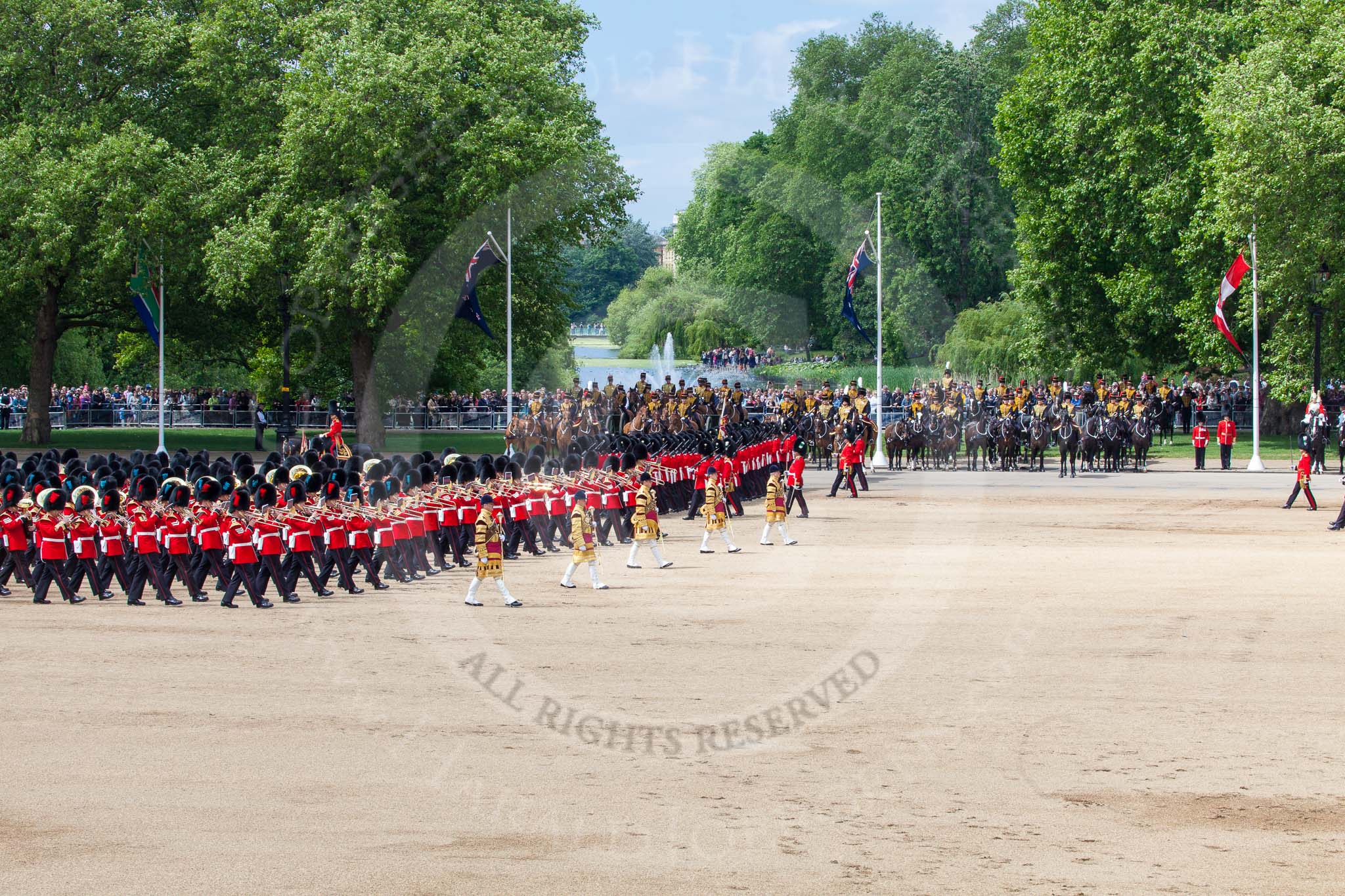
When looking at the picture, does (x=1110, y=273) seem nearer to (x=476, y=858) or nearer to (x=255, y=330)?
(x=255, y=330)

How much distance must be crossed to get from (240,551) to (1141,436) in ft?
92.6

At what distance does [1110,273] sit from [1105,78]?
6826 millimetres

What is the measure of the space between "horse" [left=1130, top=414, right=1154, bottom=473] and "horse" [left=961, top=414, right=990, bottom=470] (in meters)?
3.77

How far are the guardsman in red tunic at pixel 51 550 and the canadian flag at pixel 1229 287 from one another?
99.1ft

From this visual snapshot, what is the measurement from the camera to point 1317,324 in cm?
3950

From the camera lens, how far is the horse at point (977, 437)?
134ft

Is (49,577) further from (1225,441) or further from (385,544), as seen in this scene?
(1225,441)

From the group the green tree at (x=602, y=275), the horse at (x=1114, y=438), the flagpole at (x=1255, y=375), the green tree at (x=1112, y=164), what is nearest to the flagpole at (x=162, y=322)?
the horse at (x=1114, y=438)

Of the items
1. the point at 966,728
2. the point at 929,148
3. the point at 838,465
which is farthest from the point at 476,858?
the point at 929,148

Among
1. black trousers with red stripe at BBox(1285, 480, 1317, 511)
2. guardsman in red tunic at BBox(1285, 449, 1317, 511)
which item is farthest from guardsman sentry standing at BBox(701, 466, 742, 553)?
black trousers with red stripe at BBox(1285, 480, 1317, 511)

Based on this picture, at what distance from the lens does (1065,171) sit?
51188 millimetres

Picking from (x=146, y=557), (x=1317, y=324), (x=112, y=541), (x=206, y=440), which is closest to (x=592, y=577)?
(x=146, y=557)

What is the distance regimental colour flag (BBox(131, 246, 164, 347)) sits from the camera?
135 ft

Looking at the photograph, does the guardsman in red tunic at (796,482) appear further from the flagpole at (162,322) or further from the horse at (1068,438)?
the flagpole at (162,322)
